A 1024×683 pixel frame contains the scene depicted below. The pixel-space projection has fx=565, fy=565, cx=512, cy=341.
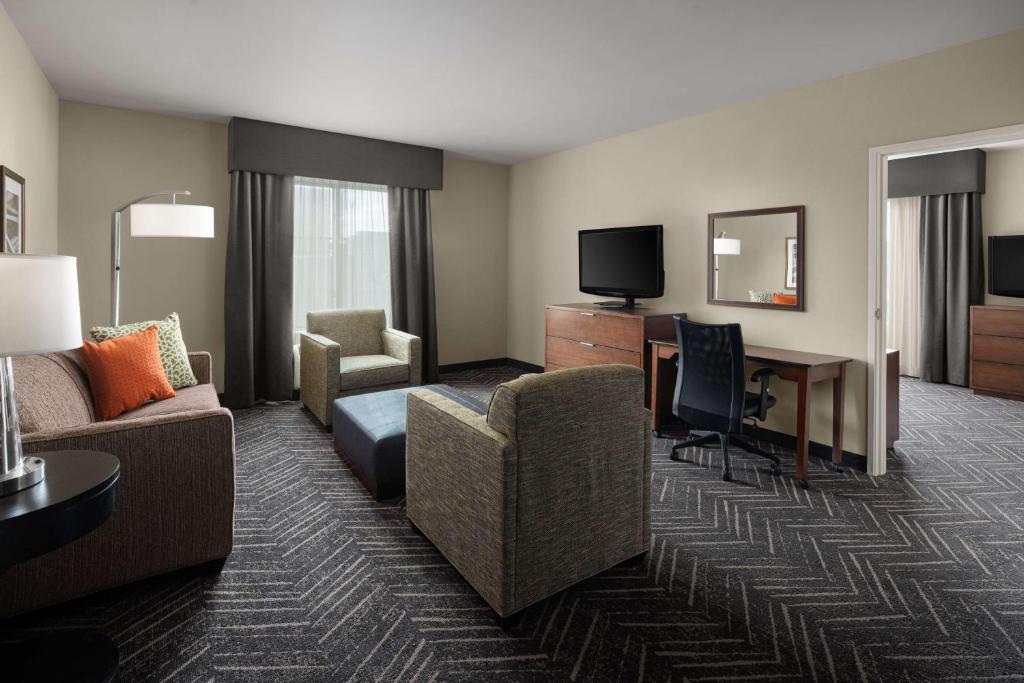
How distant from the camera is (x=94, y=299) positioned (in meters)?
4.07

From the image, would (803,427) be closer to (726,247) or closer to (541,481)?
(726,247)

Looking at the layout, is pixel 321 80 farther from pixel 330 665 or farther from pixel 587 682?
pixel 587 682

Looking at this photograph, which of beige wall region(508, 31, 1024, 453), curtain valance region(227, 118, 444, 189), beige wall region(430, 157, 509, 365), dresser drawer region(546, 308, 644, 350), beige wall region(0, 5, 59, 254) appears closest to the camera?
beige wall region(0, 5, 59, 254)

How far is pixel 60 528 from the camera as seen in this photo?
1.32m

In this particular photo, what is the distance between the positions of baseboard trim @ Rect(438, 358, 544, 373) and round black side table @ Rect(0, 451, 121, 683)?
14.1 ft

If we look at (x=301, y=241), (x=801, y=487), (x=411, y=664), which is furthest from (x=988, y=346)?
(x=301, y=241)

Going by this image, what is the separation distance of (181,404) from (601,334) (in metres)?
2.71

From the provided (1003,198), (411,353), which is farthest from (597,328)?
(1003,198)

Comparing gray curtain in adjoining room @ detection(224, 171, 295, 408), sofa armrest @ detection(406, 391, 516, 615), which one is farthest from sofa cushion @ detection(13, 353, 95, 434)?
gray curtain in adjoining room @ detection(224, 171, 295, 408)

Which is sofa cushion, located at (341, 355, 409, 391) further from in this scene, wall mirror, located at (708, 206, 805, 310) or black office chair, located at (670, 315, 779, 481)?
wall mirror, located at (708, 206, 805, 310)

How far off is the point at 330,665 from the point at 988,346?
5773 mm

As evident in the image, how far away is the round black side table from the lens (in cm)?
127

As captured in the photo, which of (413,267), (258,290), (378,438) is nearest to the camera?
(378,438)

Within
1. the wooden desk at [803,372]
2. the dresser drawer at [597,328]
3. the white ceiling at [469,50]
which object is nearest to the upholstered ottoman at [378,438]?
the dresser drawer at [597,328]
